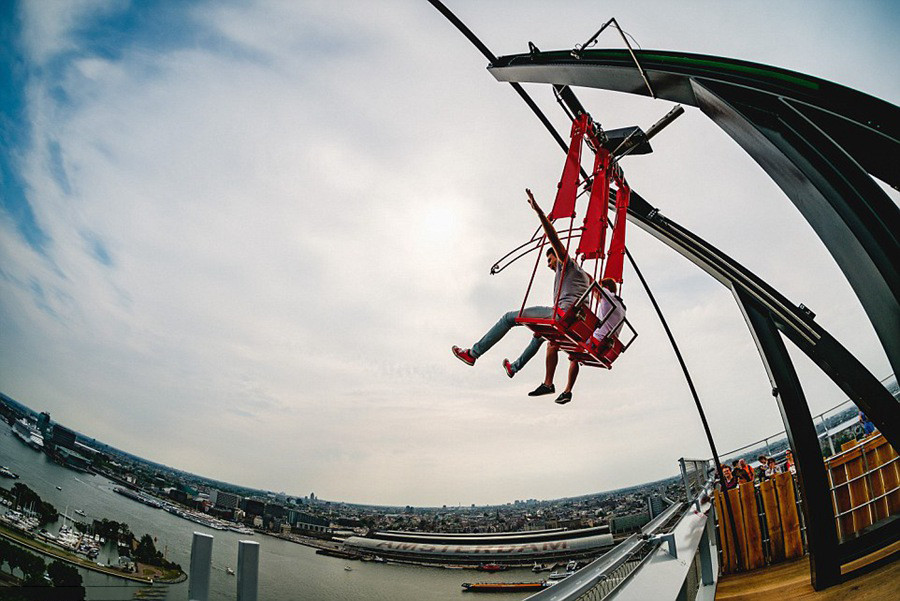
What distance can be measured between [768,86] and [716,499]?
25.1 ft

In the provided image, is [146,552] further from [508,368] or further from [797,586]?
[797,586]

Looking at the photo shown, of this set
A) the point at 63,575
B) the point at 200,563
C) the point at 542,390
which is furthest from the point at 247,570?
the point at 542,390

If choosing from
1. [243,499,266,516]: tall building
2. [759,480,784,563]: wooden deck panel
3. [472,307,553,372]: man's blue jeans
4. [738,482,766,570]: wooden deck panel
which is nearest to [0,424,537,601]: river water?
[243,499,266,516]: tall building

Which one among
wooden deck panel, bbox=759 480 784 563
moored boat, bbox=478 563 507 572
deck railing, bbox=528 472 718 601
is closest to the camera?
deck railing, bbox=528 472 718 601

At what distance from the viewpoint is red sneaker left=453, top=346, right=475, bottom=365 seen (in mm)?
3551

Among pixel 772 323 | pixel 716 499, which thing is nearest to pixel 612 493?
pixel 716 499

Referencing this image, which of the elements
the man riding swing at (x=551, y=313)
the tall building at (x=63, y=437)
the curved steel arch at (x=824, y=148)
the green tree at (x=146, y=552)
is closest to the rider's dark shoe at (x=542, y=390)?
the man riding swing at (x=551, y=313)

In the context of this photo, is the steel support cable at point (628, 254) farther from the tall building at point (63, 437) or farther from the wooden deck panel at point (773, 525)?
the tall building at point (63, 437)

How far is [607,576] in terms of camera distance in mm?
1983

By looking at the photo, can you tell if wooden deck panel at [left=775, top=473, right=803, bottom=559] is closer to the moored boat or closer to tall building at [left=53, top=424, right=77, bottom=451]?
the moored boat

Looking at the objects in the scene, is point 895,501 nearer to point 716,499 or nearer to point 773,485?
point 773,485

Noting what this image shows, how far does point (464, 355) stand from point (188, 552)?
2.47m

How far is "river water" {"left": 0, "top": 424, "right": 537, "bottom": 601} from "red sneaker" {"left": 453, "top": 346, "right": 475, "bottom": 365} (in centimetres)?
182

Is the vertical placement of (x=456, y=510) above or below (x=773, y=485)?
below
